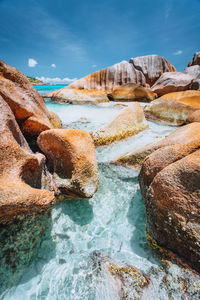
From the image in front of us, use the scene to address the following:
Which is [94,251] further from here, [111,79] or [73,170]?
[111,79]

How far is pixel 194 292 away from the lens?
5.72ft

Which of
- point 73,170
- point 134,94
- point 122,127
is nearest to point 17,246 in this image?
point 73,170

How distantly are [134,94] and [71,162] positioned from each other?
1545cm

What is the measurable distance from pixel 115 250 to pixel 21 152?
2133 millimetres

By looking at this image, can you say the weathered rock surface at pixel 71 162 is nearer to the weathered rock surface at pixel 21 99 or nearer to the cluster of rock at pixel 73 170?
the cluster of rock at pixel 73 170

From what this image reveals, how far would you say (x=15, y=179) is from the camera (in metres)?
1.94

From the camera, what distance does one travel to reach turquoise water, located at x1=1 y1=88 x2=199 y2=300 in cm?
186

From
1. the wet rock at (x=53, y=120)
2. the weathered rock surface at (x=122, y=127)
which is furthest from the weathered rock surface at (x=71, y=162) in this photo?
the weathered rock surface at (x=122, y=127)

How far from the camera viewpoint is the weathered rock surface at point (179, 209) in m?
1.92

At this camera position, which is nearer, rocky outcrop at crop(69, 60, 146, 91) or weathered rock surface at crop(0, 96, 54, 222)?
weathered rock surface at crop(0, 96, 54, 222)

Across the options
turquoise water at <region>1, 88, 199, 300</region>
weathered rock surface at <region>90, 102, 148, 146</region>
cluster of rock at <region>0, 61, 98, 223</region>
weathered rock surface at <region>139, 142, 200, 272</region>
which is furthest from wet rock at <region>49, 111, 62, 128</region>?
weathered rock surface at <region>139, 142, 200, 272</region>

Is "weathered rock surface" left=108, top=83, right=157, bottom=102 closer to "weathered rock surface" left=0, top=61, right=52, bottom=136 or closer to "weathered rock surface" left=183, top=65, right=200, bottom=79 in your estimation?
"weathered rock surface" left=183, top=65, right=200, bottom=79

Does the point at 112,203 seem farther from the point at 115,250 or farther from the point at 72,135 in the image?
the point at 72,135

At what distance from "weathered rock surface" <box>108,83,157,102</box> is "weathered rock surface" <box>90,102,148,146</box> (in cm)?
1044
